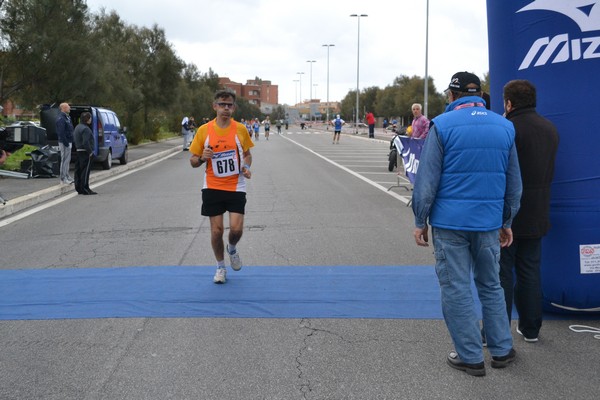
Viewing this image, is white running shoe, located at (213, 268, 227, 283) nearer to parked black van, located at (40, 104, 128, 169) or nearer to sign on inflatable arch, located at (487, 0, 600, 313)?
sign on inflatable arch, located at (487, 0, 600, 313)

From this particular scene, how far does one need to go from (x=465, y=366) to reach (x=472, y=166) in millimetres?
1317

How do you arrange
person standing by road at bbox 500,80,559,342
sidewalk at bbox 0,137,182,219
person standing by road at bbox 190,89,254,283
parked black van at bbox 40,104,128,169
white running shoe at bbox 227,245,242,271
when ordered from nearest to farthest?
person standing by road at bbox 500,80,559,342 → person standing by road at bbox 190,89,254,283 → white running shoe at bbox 227,245,242,271 → sidewalk at bbox 0,137,182,219 → parked black van at bbox 40,104,128,169

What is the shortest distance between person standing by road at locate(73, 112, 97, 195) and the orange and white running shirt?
827cm

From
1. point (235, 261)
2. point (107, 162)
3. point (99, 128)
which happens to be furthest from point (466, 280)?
point (107, 162)

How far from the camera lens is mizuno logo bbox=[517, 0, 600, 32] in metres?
4.80

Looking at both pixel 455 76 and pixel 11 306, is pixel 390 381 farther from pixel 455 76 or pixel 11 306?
pixel 11 306

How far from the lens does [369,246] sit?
8.26 meters

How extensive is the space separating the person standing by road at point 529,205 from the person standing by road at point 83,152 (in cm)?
1091

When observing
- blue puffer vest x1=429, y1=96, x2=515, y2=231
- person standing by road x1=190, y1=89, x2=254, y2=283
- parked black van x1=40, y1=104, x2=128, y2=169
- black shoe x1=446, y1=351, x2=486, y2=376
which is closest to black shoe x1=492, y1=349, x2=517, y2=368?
black shoe x1=446, y1=351, x2=486, y2=376

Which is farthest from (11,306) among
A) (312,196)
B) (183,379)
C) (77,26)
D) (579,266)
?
(77,26)

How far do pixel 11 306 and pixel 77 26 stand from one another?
18.7 m

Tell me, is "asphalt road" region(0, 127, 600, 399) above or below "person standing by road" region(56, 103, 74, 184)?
below

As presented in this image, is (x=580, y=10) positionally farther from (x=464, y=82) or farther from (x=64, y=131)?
(x=64, y=131)

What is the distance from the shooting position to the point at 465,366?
418cm
